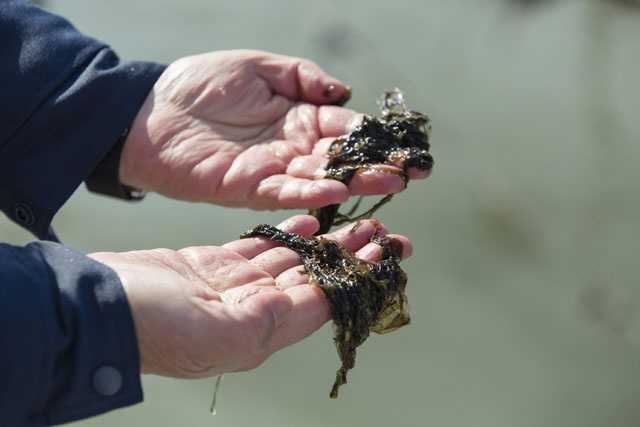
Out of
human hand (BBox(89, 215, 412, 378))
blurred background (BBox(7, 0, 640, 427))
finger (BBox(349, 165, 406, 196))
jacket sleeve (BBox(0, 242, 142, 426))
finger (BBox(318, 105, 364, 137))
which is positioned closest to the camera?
jacket sleeve (BBox(0, 242, 142, 426))

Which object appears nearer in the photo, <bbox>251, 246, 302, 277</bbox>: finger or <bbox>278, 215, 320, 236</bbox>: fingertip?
<bbox>251, 246, 302, 277</bbox>: finger

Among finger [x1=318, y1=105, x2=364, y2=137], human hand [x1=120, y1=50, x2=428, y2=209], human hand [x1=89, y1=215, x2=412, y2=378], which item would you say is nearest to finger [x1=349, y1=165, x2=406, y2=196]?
human hand [x1=120, y1=50, x2=428, y2=209]

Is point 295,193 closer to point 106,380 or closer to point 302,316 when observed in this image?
point 302,316

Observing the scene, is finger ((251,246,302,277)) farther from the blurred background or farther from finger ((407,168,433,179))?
the blurred background

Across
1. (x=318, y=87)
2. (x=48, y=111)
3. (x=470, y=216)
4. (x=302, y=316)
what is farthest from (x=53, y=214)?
(x=470, y=216)

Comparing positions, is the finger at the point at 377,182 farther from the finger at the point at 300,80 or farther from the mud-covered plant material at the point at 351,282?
the finger at the point at 300,80

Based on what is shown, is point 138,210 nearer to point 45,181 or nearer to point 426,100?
point 45,181
